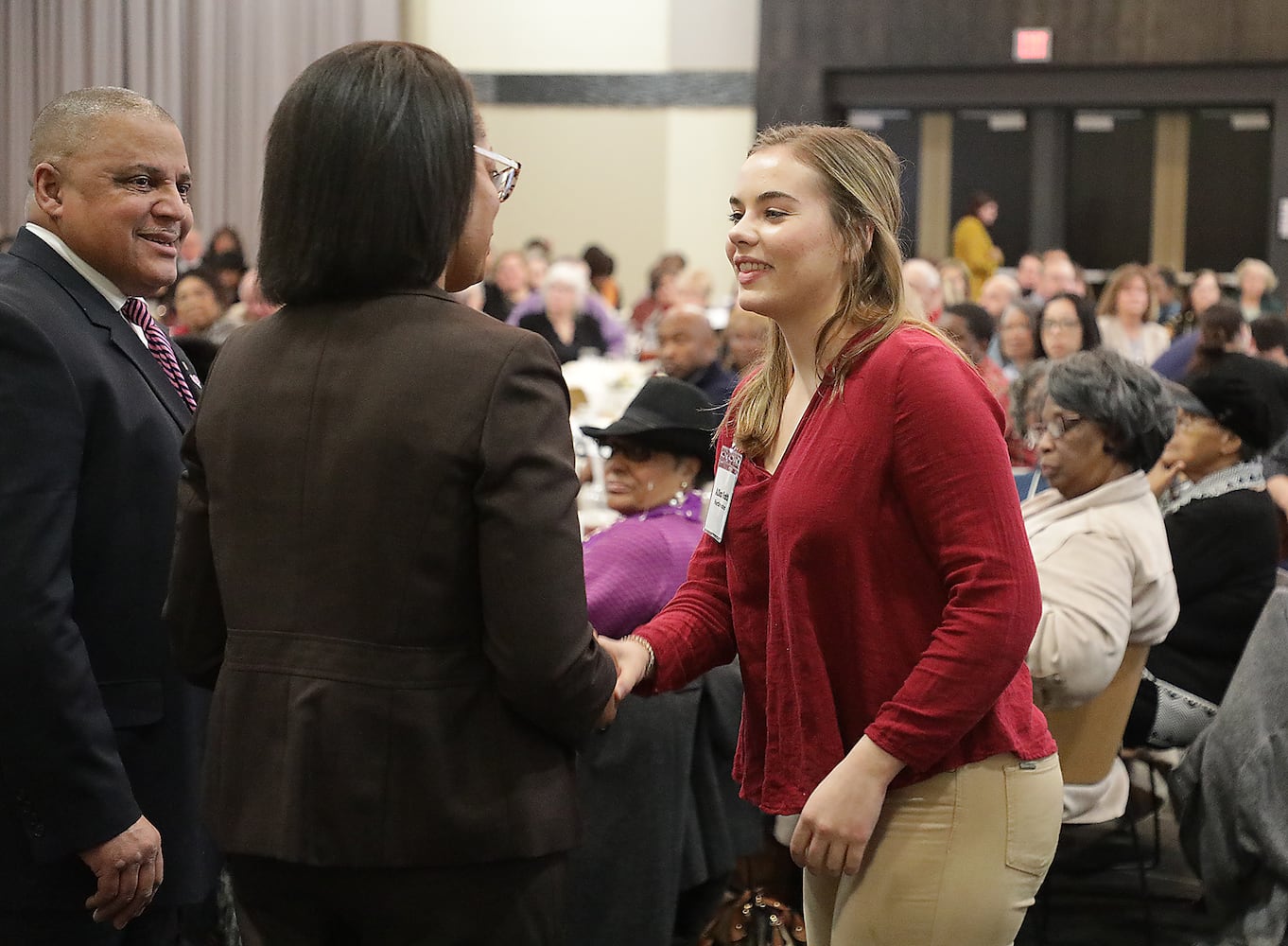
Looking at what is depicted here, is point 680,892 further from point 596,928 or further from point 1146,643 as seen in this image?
point 1146,643

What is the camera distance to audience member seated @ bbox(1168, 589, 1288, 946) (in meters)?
2.86

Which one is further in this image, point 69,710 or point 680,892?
point 680,892

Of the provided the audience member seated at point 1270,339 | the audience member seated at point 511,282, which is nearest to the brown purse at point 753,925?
the audience member seated at point 1270,339

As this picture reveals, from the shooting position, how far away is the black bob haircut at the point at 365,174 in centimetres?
144

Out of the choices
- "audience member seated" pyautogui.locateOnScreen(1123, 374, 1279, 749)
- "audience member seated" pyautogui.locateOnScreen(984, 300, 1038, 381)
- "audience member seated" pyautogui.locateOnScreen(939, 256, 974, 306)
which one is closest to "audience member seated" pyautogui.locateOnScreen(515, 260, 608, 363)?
"audience member seated" pyautogui.locateOnScreen(939, 256, 974, 306)

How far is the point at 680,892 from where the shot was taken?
3.16 metres

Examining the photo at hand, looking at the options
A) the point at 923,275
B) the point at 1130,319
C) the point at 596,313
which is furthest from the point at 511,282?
the point at 1130,319

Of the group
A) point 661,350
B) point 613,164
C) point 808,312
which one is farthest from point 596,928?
point 613,164

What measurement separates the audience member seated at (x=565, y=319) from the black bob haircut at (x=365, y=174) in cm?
750

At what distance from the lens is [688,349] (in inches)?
227

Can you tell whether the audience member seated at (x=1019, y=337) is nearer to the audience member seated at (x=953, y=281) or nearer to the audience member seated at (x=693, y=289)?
the audience member seated at (x=953, y=281)

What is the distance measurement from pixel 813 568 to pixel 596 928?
4.71ft

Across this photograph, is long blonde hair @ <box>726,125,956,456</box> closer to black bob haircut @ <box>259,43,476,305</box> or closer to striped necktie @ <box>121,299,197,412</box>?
black bob haircut @ <box>259,43,476,305</box>

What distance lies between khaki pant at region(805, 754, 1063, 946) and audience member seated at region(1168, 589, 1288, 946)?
1.30 metres
